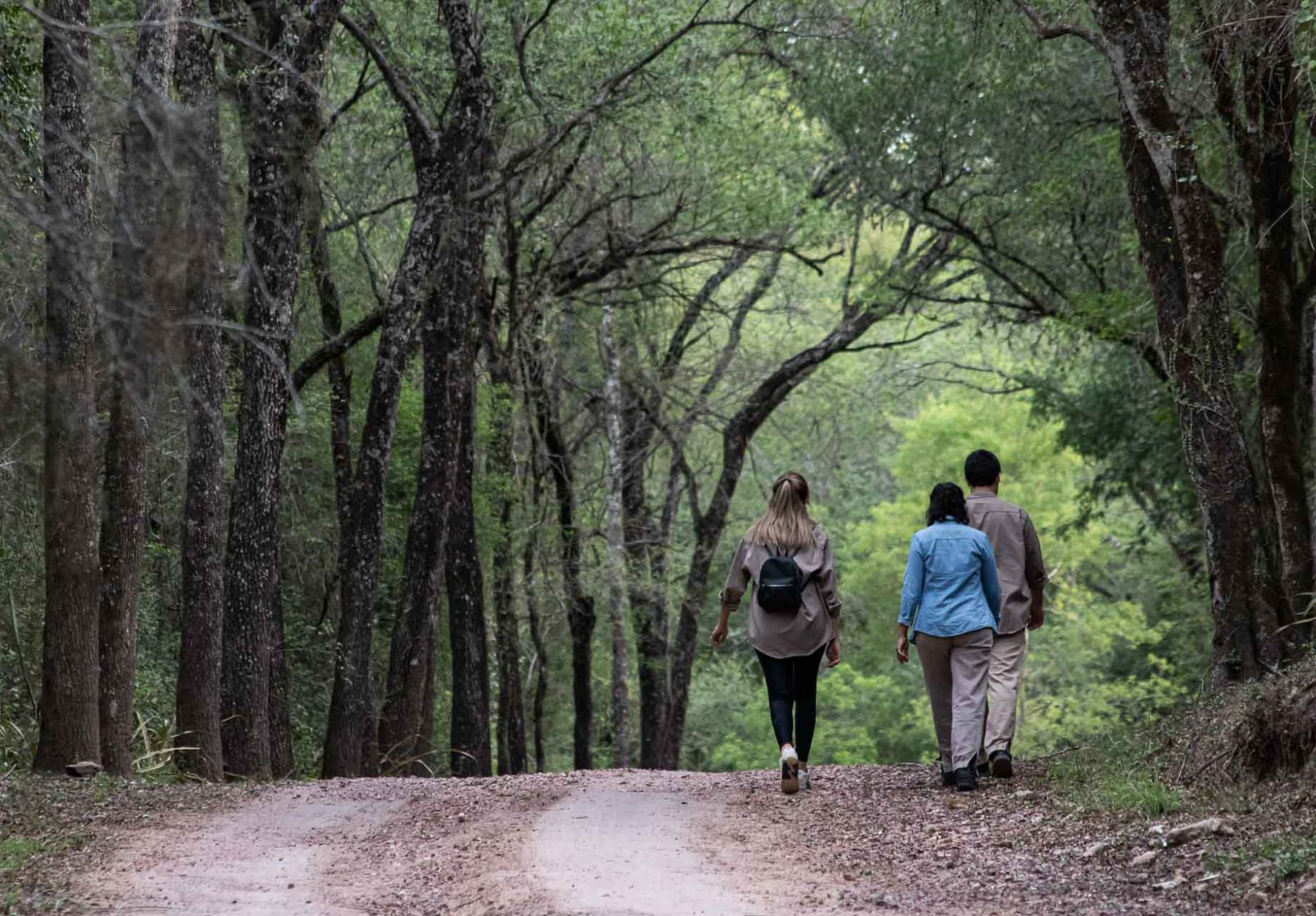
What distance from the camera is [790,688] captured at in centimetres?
970

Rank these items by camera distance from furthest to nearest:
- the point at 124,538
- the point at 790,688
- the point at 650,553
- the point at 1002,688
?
1. the point at 650,553
2. the point at 124,538
3. the point at 790,688
4. the point at 1002,688

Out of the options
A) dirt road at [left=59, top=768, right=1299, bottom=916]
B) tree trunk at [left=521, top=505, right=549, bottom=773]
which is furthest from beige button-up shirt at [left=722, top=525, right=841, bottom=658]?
tree trunk at [left=521, top=505, right=549, bottom=773]

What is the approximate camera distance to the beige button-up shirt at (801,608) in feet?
31.4

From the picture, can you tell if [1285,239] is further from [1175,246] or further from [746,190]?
[746,190]

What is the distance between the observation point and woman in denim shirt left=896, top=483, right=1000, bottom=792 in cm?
920

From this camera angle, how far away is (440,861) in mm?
7449

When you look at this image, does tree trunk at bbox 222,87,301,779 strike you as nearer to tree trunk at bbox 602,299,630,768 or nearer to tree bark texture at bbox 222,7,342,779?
tree bark texture at bbox 222,7,342,779

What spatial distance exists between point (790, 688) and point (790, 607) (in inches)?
22.0

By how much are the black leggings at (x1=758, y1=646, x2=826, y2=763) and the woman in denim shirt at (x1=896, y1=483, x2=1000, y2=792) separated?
0.67 m

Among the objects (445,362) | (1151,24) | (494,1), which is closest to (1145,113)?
(1151,24)

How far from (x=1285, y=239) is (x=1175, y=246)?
108cm

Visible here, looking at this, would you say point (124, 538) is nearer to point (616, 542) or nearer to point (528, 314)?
point (528, 314)

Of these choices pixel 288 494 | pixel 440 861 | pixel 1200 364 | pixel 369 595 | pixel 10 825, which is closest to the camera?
pixel 440 861

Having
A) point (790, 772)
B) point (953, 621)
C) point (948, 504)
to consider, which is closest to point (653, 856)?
point (790, 772)
